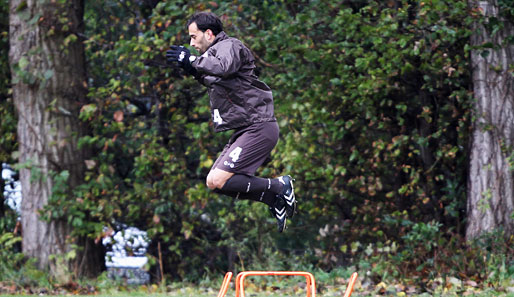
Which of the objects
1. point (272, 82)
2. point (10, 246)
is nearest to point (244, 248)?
point (272, 82)

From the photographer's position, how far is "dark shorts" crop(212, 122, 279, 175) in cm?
580

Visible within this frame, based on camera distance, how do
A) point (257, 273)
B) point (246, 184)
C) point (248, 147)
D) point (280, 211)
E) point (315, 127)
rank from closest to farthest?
1. point (257, 273)
2. point (248, 147)
3. point (246, 184)
4. point (280, 211)
5. point (315, 127)

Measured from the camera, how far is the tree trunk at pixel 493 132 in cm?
891

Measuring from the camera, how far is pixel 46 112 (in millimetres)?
10875

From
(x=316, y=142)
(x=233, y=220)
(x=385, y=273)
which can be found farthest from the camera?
(x=233, y=220)

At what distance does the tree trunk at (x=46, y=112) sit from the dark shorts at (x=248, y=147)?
17.9 ft

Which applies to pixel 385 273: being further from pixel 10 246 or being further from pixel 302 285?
pixel 10 246

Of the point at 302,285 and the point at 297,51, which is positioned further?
the point at 297,51

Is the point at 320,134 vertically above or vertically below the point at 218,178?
below

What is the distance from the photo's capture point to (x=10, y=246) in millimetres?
10875

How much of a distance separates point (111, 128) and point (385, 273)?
14.3 ft

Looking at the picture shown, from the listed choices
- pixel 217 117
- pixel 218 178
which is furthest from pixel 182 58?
pixel 218 178

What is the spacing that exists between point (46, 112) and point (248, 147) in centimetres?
590

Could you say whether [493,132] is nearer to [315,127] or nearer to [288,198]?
[315,127]
